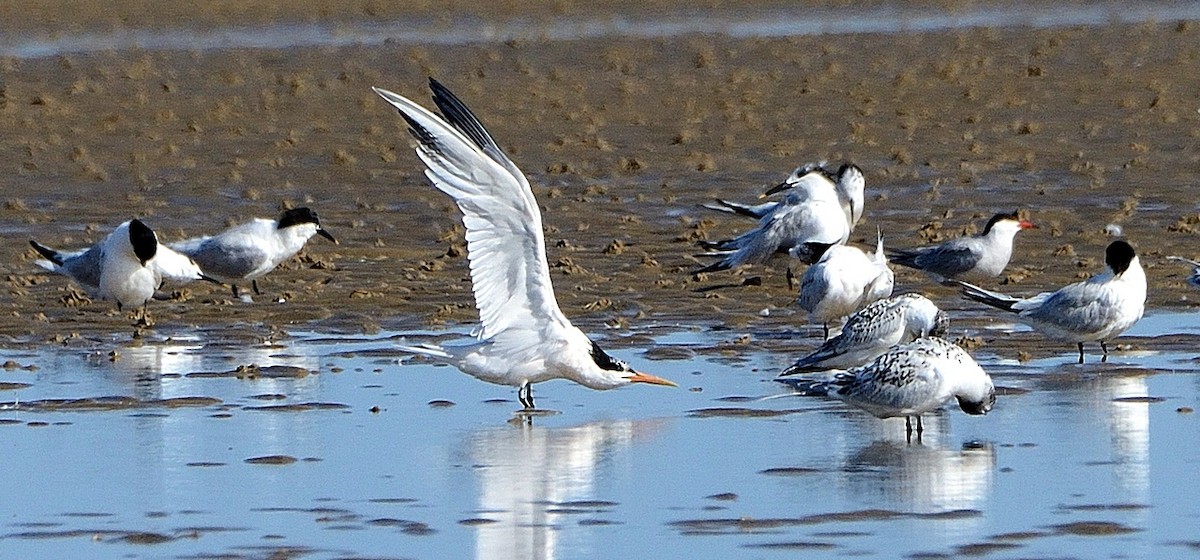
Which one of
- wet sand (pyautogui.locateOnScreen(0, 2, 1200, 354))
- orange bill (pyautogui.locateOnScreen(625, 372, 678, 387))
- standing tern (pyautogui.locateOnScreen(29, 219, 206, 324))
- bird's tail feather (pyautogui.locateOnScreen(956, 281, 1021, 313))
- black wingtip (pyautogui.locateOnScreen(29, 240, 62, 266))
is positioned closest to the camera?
orange bill (pyautogui.locateOnScreen(625, 372, 678, 387))

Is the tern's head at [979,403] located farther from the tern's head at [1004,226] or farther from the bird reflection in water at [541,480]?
the tern's head at [1004,226]

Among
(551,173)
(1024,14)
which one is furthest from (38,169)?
(1024,14)

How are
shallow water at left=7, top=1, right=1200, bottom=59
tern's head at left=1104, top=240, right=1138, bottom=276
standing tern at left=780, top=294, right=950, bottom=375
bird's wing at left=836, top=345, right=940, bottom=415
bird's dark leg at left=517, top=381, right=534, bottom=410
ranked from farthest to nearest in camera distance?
shallow water at left=7, top=1, right=1200, bottom=59 → tern's head at left=1104, top=240, right=1138, bottom=276 → standing tern at left=780, top=294, right=950, bottom=375 → bird's dark leg at left=517, top=381, right=534, bottom=410 → bird's wing at left=836, top=345, right=940, bottom=415

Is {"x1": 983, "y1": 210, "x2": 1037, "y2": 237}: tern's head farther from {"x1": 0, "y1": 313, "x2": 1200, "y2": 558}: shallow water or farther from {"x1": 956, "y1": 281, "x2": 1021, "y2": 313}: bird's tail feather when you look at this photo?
{"x1": 0, "y1": 313, "x2": 1200, "y2": 558}: shallow water

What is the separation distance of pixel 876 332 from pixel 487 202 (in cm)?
210

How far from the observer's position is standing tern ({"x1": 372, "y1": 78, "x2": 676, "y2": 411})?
877 cm

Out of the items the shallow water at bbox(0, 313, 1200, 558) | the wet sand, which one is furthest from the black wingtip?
the shallow water at bbox(0, 313, 1200, 558)

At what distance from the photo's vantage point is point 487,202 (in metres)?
8.85

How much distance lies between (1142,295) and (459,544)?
482 centimetres

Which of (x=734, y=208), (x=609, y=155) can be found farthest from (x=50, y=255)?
(x=609, y=155)

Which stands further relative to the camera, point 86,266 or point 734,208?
point 734,208

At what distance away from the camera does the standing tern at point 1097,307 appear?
406 inches

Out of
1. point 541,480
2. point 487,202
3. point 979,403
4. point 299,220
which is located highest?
point 299,220

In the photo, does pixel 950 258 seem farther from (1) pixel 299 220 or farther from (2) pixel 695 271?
(1) pixel 299 220
